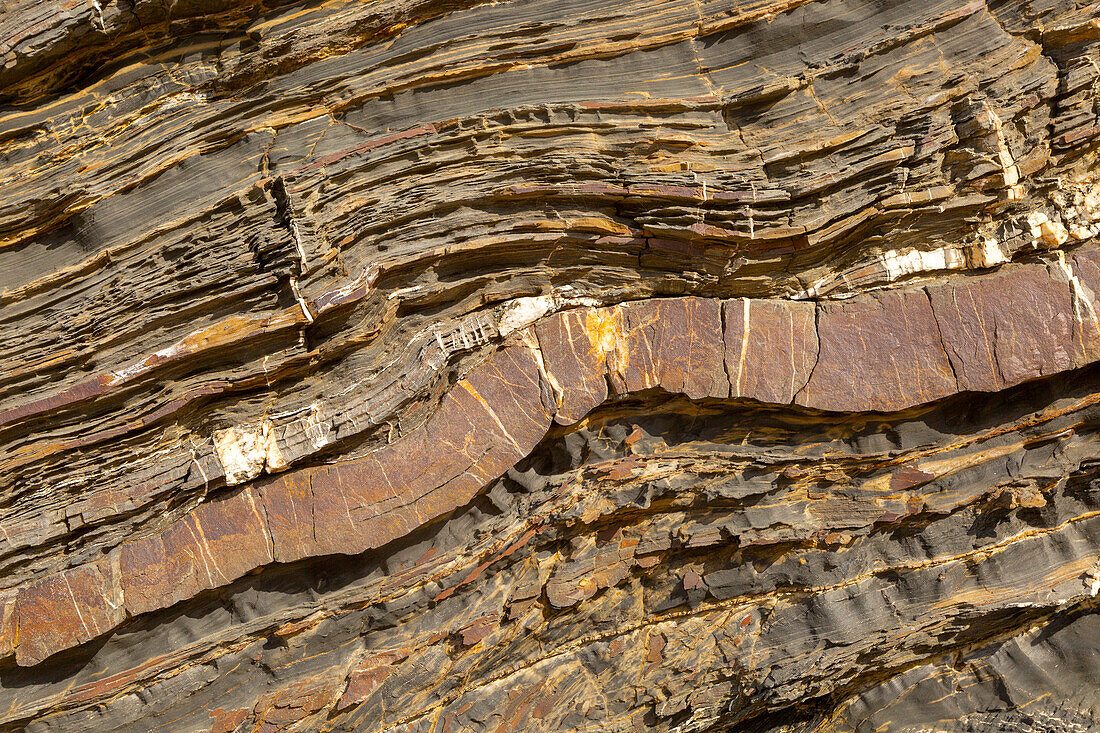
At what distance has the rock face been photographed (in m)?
4.12

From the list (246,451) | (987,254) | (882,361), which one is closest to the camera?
(246,451)

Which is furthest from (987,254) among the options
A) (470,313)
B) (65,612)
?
(65,612)

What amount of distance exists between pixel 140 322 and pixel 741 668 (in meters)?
4.78

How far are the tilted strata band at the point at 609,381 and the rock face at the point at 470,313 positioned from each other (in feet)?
0.07

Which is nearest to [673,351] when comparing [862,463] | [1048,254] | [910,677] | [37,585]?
[862,463]

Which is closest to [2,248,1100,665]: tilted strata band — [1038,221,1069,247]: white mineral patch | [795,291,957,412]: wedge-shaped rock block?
[795,291,957,412]: wedge-shaped rock block

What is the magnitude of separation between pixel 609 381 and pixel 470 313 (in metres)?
1.03

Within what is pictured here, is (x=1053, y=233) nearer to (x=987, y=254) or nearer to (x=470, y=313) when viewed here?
(x=987, y=254)

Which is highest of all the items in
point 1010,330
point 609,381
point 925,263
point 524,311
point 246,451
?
point 524,311

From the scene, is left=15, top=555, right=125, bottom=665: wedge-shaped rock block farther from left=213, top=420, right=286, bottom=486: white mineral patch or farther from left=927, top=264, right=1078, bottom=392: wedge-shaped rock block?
left=927, top=264, right=1078, bottom=392: wedge-shaped rock block

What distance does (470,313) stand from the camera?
4426 millimetres

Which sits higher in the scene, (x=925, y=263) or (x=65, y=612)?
(x=925, y=263)

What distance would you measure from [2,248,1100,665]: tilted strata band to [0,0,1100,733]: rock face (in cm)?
2

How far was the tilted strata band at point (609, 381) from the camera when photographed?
404cm
